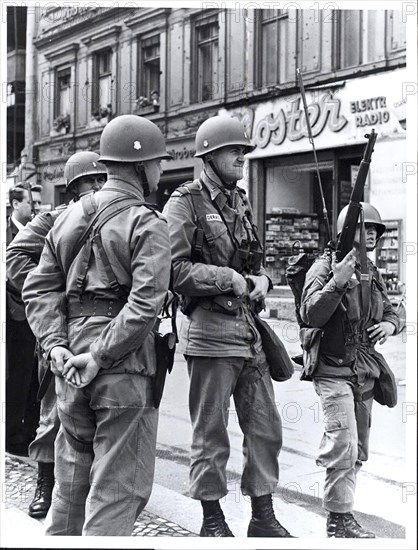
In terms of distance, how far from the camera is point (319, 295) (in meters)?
3.66

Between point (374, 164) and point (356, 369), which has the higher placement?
point (374, 164)

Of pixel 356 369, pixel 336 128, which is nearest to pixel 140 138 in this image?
pixel 356 369

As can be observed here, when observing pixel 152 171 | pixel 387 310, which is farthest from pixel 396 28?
pixel 152 171

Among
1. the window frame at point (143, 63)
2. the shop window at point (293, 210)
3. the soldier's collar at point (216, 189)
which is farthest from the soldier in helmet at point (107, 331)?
the window frame at point (143, 63)

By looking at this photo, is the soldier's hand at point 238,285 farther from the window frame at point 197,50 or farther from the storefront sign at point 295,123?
the storefront sign at point 295,123

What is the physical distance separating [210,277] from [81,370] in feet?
3.00

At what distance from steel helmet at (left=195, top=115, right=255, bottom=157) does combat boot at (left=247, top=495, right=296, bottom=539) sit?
1704 millimetres

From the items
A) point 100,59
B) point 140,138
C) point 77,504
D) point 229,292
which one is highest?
point 100,59

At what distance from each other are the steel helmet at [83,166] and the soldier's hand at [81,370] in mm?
1789

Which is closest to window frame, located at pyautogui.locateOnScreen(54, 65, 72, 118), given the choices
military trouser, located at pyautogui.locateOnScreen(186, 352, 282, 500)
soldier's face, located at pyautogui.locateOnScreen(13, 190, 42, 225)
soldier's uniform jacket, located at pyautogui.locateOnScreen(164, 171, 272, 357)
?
soldier's face, located at pyautogui.locateOnScreen(13, 190, 42, 225)

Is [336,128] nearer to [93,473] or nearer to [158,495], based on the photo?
[158,495]

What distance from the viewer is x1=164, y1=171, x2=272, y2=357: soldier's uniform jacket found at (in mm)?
3600

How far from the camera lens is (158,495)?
14.2 feet

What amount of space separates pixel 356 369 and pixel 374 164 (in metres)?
2.24
